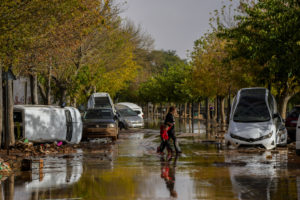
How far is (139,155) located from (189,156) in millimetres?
1728

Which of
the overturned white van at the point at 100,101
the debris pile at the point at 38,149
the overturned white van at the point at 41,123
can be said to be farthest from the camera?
the overturned white van at the point at 100,101

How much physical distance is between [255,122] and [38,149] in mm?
8321

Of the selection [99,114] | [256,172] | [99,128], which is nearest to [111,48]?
[99,114]

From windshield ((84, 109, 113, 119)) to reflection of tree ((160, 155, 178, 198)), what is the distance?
12.2 m

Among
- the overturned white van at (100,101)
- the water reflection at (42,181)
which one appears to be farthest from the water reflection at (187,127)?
the water reflection at (42,181)

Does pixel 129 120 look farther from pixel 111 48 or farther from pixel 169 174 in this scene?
pixel 169 174

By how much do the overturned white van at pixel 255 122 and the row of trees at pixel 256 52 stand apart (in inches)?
68.2

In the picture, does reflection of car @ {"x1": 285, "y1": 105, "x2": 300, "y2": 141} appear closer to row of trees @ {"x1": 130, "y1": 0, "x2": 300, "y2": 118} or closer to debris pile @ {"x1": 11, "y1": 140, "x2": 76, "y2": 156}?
row of trees @ {"x1": 130, "y1": 0, "x2": 300, "y2": 118}

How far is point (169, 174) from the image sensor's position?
46.0ft

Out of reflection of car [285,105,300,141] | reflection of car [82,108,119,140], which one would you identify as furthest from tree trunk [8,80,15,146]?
reflection of car [285,105,300,141]

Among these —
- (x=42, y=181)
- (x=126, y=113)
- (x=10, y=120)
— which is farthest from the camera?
(x=126, y=113)

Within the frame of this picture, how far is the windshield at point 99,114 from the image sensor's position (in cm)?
3011

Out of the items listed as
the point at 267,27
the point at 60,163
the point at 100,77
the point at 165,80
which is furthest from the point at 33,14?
the point at 165,80

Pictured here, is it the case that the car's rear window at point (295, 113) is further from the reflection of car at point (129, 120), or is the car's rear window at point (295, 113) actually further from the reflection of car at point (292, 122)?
the reflection of car at point (129, 120)
